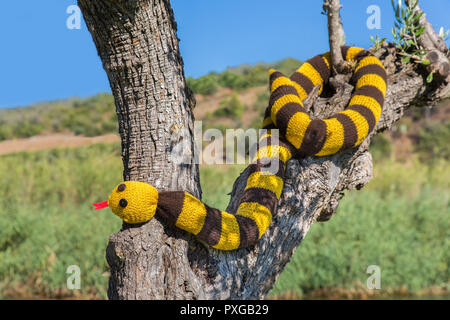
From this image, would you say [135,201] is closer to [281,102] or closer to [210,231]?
[210,231]

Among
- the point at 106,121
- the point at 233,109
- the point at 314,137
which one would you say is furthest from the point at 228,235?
the point at 233,109

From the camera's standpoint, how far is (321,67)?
3582mm

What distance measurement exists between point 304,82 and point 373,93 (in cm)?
57

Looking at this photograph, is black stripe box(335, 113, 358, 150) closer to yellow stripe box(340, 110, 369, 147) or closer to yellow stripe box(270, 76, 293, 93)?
yellow stripe box(340, 110, 369, 147)

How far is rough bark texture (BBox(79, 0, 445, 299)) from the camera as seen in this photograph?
7.25 feet

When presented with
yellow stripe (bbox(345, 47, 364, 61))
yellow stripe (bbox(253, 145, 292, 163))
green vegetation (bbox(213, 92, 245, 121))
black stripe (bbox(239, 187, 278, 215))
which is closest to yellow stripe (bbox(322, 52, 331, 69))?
yellow stripe (bbox(345, 47, 364, 61))

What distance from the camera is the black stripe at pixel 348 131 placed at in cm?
288

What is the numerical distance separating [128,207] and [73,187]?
10.6m

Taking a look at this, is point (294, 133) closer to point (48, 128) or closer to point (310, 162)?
point (310, 162)

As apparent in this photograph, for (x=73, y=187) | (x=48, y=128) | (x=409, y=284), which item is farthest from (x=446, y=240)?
(x=48, y=128)

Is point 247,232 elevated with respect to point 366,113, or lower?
lower

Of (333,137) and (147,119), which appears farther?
(333,137)

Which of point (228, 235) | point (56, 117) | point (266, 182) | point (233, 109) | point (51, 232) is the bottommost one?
point (51, 232)

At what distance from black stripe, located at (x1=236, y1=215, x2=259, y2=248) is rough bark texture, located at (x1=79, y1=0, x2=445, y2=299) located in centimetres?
9
